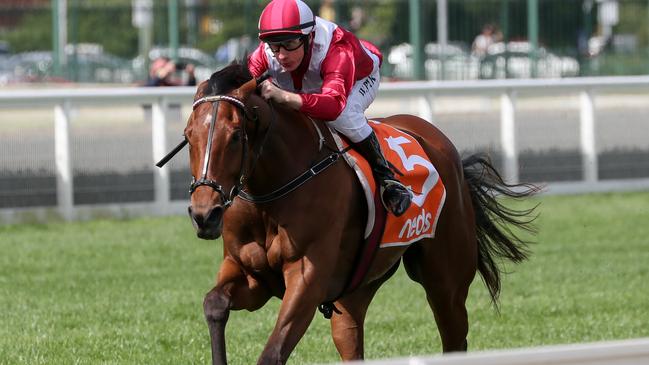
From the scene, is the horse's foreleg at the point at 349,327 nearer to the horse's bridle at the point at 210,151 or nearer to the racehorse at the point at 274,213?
the racehorse at the point at 274,213

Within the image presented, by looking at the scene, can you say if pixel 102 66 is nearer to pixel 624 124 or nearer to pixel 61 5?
pixel 61 5

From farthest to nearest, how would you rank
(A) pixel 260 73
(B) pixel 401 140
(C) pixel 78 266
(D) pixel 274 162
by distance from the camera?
(C) pixel 78 266, (B) pixel 401 140, (A) pixel 260 73, (D) pixel 274 162

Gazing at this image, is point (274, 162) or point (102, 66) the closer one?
point (274, 162)

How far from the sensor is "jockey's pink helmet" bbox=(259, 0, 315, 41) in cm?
498

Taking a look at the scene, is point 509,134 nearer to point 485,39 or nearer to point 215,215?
point 215,215

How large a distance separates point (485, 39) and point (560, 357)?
20572 millimetres

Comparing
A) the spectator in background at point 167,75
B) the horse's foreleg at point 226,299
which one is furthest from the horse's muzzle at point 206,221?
the spectator in background at point 167,75

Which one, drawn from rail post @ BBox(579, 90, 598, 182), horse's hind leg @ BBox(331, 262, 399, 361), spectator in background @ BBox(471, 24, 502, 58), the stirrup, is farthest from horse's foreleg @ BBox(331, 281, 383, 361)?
spectator in background @ BBox(471, 24, 502, 58)

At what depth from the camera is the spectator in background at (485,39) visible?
23422 mm

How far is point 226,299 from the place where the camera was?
4961 mm

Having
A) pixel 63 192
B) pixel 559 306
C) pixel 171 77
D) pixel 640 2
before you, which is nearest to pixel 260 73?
pixel 559 306

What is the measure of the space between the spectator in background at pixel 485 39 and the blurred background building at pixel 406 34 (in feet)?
0.09

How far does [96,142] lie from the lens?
12398 millimetres

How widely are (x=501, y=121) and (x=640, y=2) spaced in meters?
12.4
